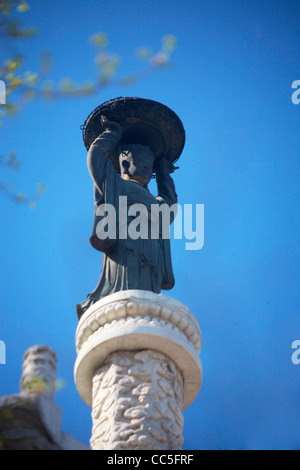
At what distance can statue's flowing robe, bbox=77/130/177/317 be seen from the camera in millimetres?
9477

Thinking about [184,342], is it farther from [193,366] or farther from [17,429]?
[17,429]

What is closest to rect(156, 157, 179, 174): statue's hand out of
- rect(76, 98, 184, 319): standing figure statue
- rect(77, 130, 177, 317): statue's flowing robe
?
rect(76, 98, 184, 319): standing figure statue

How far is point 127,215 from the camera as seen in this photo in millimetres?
9992

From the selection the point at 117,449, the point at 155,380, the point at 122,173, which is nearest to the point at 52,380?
the point at 117,449

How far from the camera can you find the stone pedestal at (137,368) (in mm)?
7719

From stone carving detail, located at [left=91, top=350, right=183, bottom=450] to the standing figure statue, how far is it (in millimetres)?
1268

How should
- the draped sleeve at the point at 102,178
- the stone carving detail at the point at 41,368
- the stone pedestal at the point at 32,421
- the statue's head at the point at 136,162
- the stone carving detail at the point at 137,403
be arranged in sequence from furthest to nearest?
the statue's head at the point at 136,162
the draped sleeve at the point at 102,178
the stone carving detail at the point at 137,403
the stone carving detail at the point at 41,368
the stone pedestal at the point at 32,421

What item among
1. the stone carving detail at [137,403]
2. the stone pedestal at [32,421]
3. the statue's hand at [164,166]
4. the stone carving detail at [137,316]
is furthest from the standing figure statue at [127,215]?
the stone pedestal at [32,421]

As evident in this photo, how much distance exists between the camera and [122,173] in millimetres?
11125

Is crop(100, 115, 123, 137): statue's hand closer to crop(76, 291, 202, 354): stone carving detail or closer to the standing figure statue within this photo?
the standing figure statue

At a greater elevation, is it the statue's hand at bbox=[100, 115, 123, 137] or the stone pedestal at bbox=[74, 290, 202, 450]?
the statue's hand at bbox=[100, 115, 123, 137]

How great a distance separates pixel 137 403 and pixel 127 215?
122 inches

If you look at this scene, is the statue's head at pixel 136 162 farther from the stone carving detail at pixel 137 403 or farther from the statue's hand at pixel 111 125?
the stone carving detail at pixel 137 403

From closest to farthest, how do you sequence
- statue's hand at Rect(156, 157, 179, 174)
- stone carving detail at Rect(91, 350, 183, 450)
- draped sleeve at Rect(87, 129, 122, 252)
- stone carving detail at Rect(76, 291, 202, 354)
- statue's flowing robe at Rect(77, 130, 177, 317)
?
1. stone carving detail at Rect(91, 350, 183, 450)
2. stone carving detail at Rect(76, 291, 202, 354)
3. statue's flowing robe at Rect(77, 130, 177, 317)
4. draped sleeve at Rect(87, 129, 122, 252)
5. statue's hand at Rect(156, 157, 179, 174)
